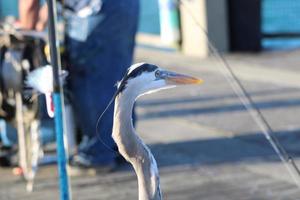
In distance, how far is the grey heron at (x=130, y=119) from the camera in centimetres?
300

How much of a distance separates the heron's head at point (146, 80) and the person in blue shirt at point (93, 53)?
2.87m

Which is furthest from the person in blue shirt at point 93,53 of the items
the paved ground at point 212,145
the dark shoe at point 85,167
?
the paved ground at point 212,145

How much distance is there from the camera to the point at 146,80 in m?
3.04

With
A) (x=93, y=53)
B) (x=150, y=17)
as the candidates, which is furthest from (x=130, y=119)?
(x=150, y=17)

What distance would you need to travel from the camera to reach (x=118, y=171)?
6.34m

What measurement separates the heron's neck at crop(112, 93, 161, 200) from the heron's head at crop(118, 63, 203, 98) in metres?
0.04

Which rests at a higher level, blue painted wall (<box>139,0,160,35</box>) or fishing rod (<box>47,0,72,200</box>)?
fishing rod (<box>47,0,72,200</box>)

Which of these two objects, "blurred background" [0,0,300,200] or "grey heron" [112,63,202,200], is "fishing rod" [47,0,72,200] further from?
"blurred background" [0,0,300,200]

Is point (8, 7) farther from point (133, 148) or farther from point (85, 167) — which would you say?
point (133, 148)

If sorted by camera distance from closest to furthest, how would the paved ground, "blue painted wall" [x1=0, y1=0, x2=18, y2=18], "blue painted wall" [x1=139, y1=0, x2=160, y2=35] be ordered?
the paved ground, "blue painted wall" [x1=139, y1=0, x2=160, y2=35], "blue painted wall" [x1=0, y1=0, x2=18, y2=18]

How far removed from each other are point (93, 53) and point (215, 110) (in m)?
2.65

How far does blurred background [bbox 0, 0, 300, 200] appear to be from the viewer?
590cm

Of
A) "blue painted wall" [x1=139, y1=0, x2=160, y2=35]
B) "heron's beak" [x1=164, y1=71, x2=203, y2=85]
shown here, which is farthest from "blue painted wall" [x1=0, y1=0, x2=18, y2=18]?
"heron's beak" [x1=164, y1=71, x2=203, y2=85]

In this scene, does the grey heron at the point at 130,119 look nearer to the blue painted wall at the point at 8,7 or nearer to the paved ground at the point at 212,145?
the paved ground at the point at 212,145
